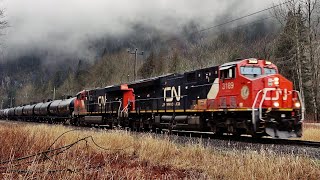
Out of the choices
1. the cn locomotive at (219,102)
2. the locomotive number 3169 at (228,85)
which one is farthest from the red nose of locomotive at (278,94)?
the locomotive number 3169 at (228,85)

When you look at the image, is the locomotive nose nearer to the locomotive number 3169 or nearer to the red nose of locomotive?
the red nose of locomotive

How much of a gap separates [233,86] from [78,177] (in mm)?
9947

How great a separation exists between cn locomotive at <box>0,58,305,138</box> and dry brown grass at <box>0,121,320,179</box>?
4.87m

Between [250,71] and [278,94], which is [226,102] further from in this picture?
[278,94]

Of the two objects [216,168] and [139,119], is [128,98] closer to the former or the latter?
[139,119]

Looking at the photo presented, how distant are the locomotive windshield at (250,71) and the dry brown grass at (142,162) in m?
5.99

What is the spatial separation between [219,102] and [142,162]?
7.44 meters

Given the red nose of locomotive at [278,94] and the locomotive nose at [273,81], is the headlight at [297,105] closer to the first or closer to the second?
the red nose of locomotive at [278,94]

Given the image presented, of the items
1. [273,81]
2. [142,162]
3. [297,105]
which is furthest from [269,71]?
[142,162]

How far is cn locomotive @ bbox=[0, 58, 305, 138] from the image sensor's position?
1338 cm

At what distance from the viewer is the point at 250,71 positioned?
581 inches

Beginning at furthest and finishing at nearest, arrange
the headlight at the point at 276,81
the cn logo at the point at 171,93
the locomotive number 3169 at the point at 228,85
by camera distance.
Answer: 1. the cn logo at the point at 171,93
2. the locomotive number 3169 at the point at 228,85
3. the headlight at the point at 276,81

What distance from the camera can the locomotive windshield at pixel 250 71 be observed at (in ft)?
47.8

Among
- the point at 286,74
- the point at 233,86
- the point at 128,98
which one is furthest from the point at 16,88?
the point at 233,86
